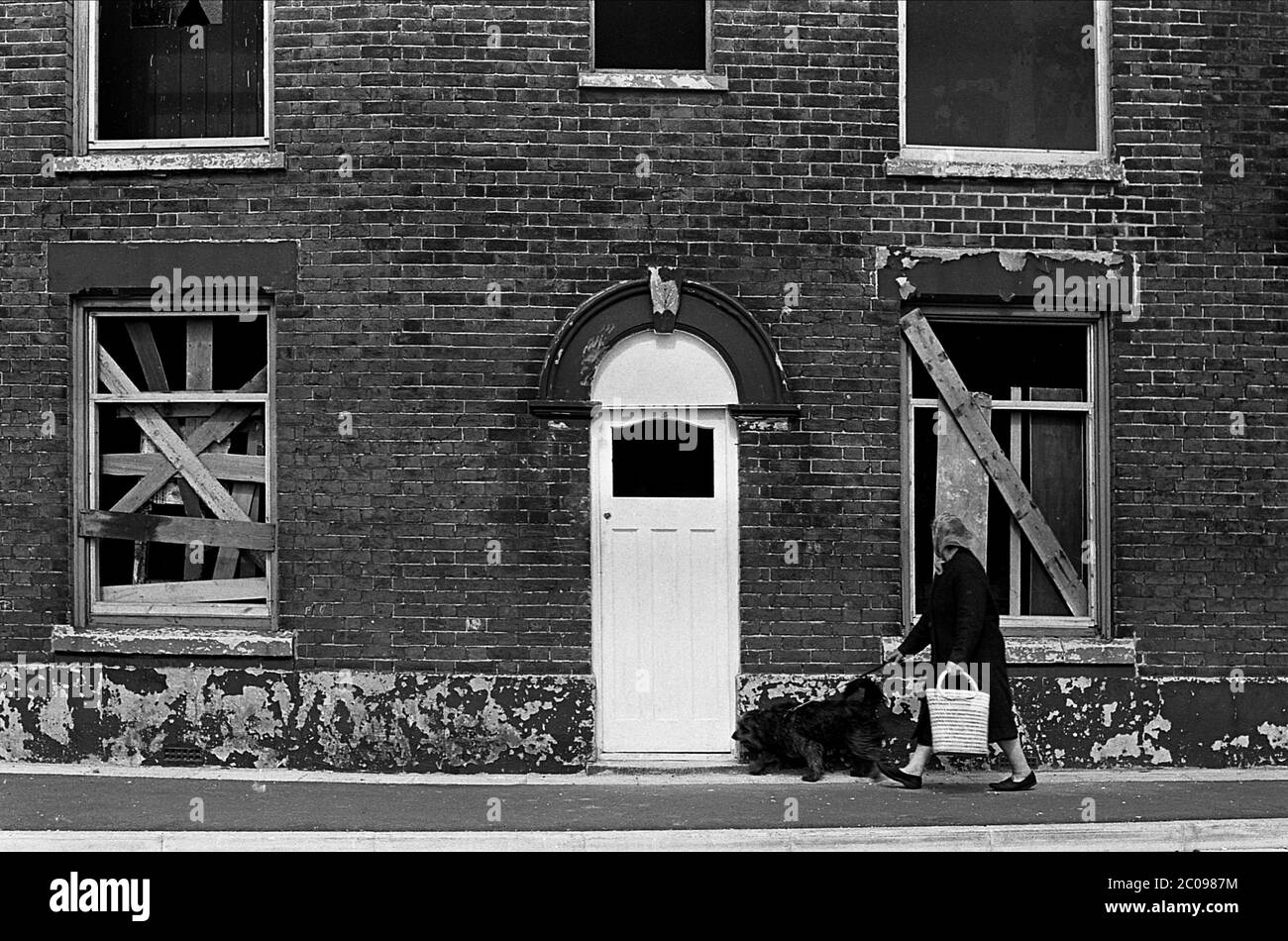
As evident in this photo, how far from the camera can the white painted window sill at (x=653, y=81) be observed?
1102 centimetres

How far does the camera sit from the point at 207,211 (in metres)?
11.1

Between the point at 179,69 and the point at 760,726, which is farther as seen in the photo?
the point at 179,69

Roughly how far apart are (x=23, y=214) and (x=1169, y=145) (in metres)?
7.99

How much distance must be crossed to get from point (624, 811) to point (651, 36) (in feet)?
17.5

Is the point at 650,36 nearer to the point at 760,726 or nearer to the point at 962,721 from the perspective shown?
the point at 760,726

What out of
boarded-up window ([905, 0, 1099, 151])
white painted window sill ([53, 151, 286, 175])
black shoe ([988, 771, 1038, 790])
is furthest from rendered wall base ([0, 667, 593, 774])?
boarded-up window ([905, 0, 1099, 151])

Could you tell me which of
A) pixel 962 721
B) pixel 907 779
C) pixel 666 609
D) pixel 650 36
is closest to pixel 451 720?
pixel 666 609

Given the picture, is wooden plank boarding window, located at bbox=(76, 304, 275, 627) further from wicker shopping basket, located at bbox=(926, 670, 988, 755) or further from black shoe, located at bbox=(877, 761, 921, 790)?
wicker shopping basket, located at bbox=(926, 670, 988, 755)

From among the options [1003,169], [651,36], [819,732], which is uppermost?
[651,36]

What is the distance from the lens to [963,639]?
390 inches

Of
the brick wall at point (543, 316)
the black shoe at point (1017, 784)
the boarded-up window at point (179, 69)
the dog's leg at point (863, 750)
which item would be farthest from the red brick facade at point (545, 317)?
the black shoe at point (1017, 784)

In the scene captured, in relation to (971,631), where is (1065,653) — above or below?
below

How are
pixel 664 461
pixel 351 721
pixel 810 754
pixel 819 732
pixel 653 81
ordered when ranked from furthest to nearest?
pixel 664 461 → pixel 653 81 → pixel 351 721 → pixel 819 732 → pixel 810 754

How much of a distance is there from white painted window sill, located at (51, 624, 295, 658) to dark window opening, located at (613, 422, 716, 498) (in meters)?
2.53
